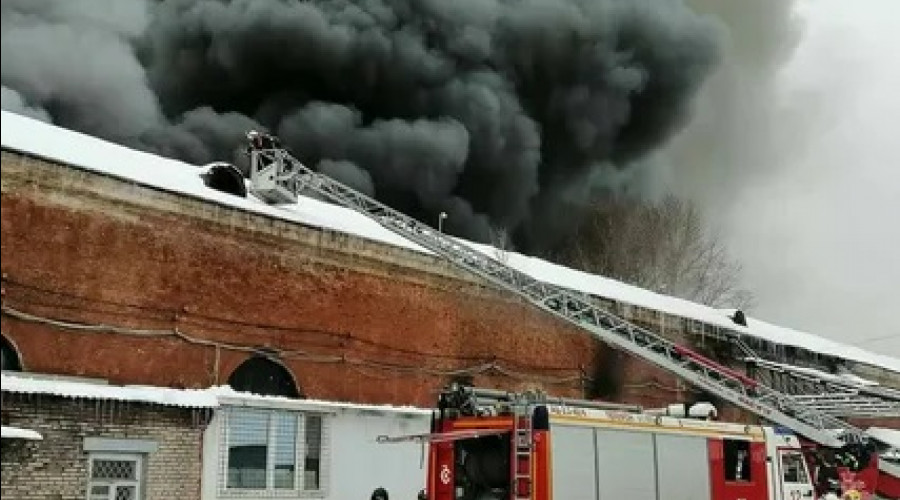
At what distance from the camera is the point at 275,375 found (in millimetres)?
15234

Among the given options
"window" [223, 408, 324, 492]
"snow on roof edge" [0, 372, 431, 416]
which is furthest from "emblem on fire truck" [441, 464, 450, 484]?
"snow on roof edge" [0, 372, 431, 416]

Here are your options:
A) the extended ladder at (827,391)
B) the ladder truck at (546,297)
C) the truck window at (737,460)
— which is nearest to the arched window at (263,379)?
the ladder truck at (546,297)

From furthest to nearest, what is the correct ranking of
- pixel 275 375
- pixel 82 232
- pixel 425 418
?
1. pixel 425 418
2. pixel 275 375
3. pixel 82 232

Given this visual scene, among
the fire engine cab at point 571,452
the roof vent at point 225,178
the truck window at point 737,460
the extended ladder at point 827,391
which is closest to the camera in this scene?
the fire engine cab at point 571,452

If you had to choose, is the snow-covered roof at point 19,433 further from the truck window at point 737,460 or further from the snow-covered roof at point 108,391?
the truck window at point 737,460

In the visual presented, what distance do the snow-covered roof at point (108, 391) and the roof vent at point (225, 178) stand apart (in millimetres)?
3608

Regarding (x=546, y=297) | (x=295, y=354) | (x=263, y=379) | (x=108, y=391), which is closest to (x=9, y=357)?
(x=108, y=391)

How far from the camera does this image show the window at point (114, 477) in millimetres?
12031

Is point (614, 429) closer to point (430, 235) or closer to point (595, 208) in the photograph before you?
point (430, 235)

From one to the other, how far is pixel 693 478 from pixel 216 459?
19.5 feet

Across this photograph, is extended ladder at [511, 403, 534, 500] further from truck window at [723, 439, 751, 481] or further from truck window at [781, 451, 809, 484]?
truck window at [781, 451, 809, 484]

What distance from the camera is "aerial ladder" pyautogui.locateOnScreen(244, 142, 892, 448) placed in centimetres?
1678

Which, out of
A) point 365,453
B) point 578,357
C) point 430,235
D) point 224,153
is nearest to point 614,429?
point 365,453

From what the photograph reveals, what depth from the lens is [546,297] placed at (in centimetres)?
1780
